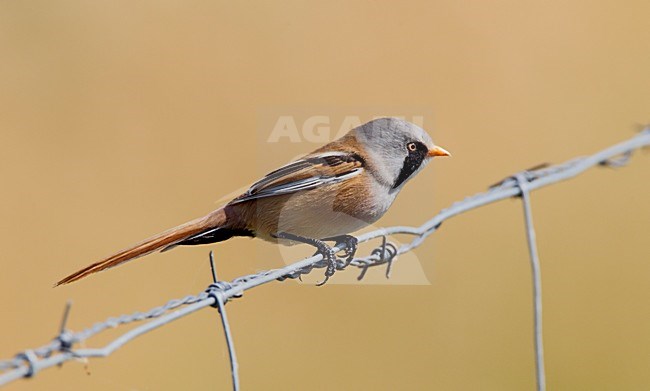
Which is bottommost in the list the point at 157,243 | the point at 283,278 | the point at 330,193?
the point at 283,278

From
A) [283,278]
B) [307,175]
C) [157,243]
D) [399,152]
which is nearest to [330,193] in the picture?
[307,175]

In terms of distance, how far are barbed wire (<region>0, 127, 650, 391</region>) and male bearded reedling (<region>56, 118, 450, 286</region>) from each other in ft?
0.98

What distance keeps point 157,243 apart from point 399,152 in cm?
86

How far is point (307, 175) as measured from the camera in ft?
8.98

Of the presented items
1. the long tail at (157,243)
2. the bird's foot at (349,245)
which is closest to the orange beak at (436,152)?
the bird's foot at (349,245)

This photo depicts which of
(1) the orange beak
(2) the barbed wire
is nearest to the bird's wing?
(1) the orange beak

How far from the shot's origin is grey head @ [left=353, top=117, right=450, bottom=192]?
9.02 ft

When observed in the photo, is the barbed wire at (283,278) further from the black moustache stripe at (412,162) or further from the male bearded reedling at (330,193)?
the black moustache stripe at (412,162)

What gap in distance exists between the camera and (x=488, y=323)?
520 centimetres

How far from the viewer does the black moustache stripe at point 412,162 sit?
2.76 metres

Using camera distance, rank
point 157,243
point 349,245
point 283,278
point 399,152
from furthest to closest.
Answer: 1. point 399,152
2. point 349,245
3. point 157,243
4. point 283,278

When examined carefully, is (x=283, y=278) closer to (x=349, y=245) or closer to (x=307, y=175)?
(x=349, y=245)

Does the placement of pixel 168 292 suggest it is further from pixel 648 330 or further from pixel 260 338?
pixel 648 330

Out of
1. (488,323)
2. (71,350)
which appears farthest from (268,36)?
(71,350)
